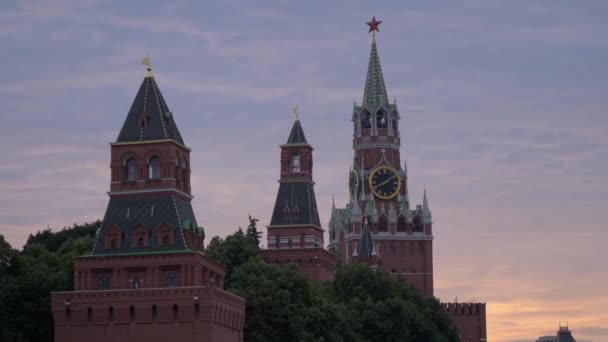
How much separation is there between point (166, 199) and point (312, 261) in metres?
54.1

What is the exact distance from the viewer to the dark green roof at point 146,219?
118 metres

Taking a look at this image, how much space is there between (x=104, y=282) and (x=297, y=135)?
5527 cm

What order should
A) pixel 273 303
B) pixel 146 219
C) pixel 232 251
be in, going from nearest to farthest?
pixel 146 219 < pixel 273 303 < pixel 232 251

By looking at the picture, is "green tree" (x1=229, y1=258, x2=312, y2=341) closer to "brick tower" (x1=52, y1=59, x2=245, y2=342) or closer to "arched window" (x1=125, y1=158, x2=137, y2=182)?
"brick tower" (x1=52, y1=59, x2=245, y2=342)

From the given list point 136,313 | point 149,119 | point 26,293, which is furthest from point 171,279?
point 26,293

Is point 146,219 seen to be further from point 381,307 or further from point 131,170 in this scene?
point 381,307

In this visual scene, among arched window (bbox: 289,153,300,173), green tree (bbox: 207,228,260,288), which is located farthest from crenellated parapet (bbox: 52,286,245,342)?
arched window (bbox: 289,153,300,173)

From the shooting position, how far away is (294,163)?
554 feet

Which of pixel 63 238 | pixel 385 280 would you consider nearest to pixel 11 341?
pixel 63 238

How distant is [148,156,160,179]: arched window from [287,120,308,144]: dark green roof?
4952 cm

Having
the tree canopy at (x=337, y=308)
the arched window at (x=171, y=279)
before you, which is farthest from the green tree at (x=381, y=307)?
the arched window at (x=171, y=279)

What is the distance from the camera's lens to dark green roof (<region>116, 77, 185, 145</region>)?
121 meters

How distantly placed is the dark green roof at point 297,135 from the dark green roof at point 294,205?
173 inches

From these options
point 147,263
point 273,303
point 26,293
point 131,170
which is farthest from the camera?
point 273,303
